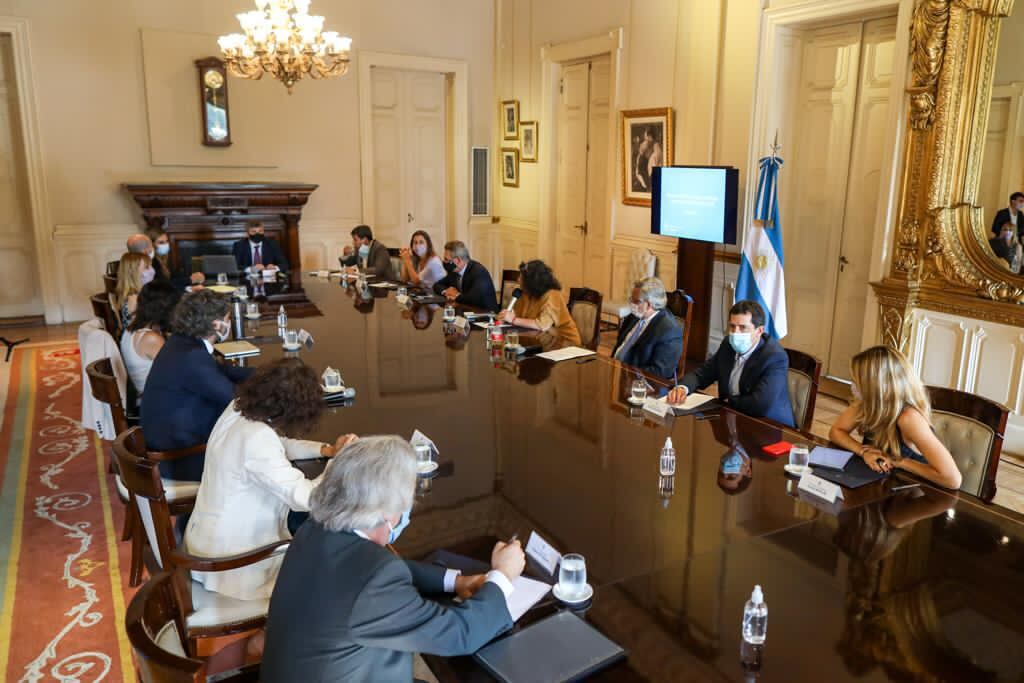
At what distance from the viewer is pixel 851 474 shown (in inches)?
99.2

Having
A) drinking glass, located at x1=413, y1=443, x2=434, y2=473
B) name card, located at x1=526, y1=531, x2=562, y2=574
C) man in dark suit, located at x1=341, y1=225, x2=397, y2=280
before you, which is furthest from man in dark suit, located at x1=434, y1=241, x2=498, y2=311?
name card, located at x1=526, y1=531, x2=562, y2=574

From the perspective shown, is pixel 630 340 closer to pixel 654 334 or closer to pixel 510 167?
pixel 654 334

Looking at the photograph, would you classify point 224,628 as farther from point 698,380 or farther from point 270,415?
point 698,380

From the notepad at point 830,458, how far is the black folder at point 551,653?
49.2 inches

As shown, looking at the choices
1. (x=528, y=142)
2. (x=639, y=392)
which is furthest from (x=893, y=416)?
(x=528, y=142)

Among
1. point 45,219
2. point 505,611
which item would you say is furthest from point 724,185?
point 45,219

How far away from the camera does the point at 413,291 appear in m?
6.37

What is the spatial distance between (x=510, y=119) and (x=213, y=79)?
3615 millimetres

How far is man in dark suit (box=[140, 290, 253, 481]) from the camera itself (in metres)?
3.04

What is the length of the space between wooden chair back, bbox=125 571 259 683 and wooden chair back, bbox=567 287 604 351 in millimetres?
3367

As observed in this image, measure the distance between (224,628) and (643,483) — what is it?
1336 mm

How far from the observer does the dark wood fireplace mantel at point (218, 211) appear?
27.3 ft

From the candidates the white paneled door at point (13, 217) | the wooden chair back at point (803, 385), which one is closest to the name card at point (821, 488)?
the wooden chair back at point (803, 385)

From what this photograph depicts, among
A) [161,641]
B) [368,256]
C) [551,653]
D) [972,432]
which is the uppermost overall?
[368,256]
